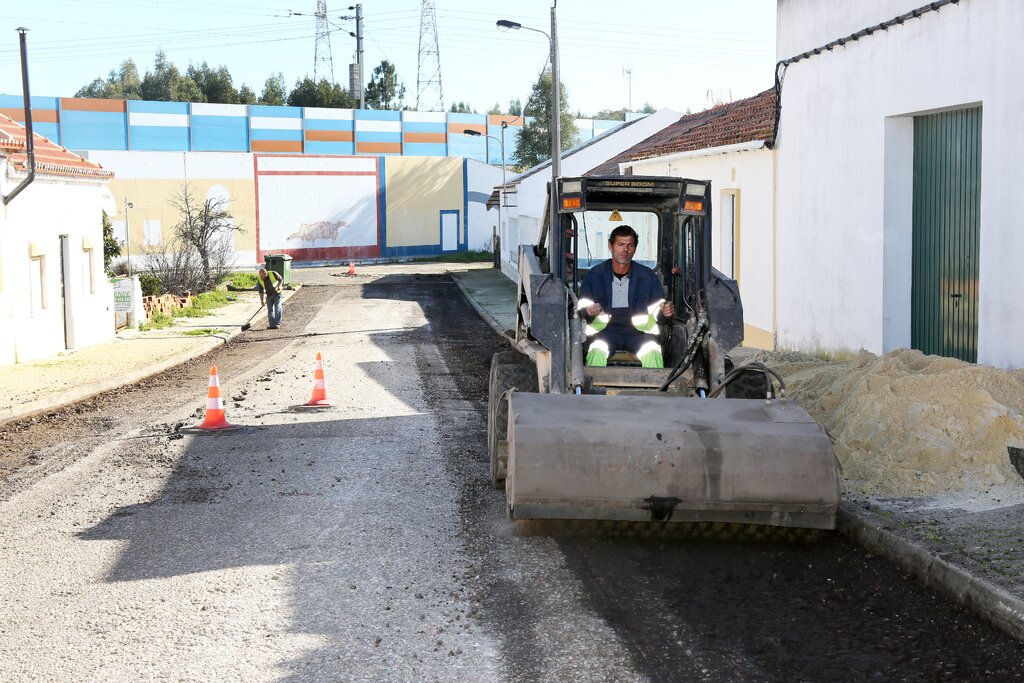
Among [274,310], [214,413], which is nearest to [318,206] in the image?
[274,310]

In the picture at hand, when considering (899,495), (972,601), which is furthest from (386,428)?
(972,601)

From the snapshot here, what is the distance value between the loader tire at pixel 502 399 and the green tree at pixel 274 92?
10227 cm

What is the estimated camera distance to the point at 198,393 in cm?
1600

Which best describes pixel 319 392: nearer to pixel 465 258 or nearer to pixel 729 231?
pixel 729 231

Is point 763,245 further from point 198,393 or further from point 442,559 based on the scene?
point 442,559

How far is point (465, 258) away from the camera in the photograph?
6328 cm

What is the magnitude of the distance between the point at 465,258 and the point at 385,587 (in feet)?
187

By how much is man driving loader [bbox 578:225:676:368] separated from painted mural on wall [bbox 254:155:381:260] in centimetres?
5325

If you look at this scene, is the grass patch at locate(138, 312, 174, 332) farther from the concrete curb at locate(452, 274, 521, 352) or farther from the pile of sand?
the pile of sand

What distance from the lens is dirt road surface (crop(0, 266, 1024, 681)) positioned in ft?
18.0

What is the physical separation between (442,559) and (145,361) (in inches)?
569

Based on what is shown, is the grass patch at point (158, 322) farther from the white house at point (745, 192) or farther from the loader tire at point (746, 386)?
the loader tire at point (746, 386)

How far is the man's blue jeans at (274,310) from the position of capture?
28.0 m

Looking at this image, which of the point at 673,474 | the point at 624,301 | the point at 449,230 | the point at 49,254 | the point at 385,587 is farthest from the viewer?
the point at 449,230
